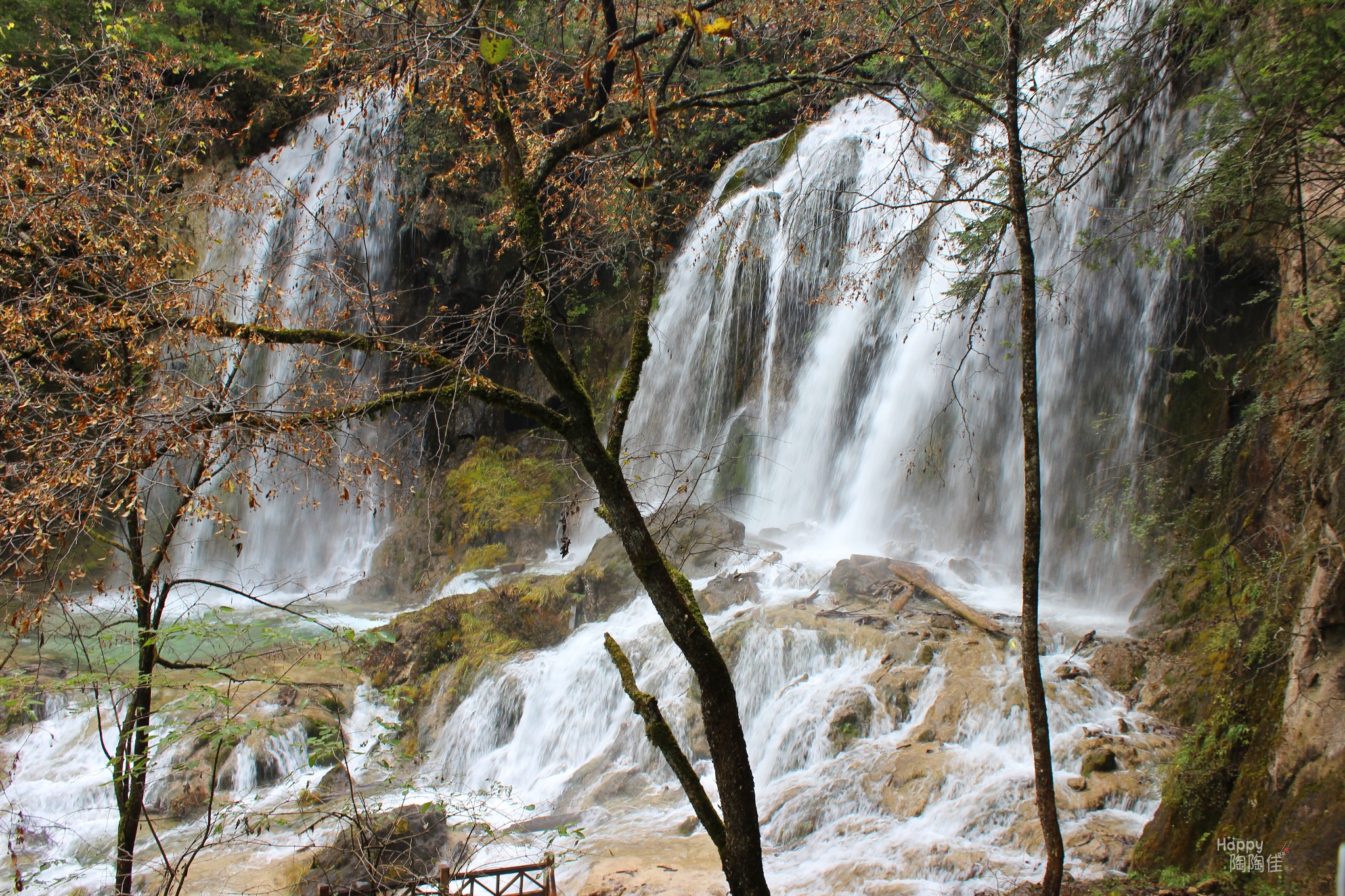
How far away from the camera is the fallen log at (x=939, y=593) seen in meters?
7.91

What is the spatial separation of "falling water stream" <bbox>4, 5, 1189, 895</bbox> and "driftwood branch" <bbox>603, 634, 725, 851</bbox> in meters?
2.21

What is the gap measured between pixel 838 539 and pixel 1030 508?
759 centimetres

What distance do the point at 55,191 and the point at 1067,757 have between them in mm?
7577

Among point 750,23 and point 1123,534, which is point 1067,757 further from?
point 750,23

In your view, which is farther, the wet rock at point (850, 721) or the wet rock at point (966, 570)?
the wet rock at point (966, 570)

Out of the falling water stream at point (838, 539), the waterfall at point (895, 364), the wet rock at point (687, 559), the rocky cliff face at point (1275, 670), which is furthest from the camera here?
the wet rock at point (687, 559)

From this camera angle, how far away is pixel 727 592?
9.57 meters

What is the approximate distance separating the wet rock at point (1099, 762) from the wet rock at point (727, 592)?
13.7ft

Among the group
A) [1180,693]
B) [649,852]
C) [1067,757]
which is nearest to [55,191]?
[649,852]

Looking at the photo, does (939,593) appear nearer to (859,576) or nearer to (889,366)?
(859,576)

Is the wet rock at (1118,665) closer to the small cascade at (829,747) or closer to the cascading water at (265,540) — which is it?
the small cascade at (829,747)

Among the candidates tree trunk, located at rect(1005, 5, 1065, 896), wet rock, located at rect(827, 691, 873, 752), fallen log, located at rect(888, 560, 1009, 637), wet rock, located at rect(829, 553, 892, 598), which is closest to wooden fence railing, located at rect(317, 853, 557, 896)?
wet rock, located at rect(827, 691, 873, 752)

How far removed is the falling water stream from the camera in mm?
5816

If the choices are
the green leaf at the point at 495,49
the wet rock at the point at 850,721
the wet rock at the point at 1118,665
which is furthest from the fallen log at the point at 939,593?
the green leaf at the point at 495,49
